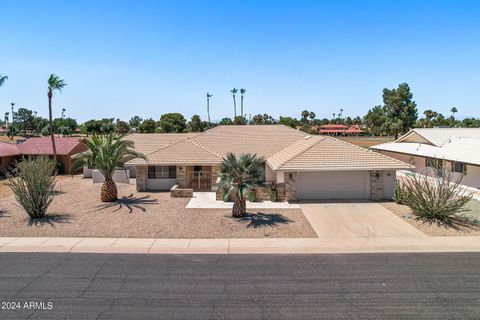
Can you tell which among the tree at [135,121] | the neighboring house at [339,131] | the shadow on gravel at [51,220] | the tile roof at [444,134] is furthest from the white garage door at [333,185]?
the tree at [135,121]

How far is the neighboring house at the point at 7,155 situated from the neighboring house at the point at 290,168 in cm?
1408

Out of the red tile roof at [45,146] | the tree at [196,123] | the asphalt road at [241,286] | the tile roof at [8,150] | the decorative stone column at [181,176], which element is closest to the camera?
the asphalt road at [241,286]

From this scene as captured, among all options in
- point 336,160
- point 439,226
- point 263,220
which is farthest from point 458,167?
point 263,220

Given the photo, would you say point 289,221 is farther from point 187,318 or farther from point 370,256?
point 187,318

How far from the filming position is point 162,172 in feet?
84.3

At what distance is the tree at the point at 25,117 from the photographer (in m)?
112

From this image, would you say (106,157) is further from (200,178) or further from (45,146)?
(45,146)

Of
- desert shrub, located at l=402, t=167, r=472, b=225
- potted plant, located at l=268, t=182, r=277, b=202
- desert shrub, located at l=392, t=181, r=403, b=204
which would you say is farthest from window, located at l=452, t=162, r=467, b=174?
potted plant, located at l=268, t=182, r=277, b=202

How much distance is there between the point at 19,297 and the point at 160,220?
27.2ft

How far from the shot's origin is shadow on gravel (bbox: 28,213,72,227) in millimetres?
16752

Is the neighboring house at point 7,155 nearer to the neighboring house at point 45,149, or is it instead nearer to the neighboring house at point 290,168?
the neighboring house at point 45,149

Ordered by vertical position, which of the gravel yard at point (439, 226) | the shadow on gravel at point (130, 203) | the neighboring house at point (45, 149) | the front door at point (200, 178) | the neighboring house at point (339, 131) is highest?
the neighboring house at point (339, 131)

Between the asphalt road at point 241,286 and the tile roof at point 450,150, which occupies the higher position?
the tile roof at point 450,150

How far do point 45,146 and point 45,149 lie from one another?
0.85 m
